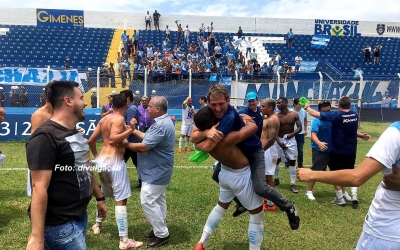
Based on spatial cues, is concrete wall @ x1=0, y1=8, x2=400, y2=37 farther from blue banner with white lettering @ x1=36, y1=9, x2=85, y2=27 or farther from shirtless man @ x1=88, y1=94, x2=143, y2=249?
shirtless man @ x1=88, y1=94, x2=143, y2=249

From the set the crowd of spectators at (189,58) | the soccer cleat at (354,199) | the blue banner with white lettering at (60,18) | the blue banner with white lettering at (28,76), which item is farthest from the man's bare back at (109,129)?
the blue banner with white lettering at (60,18)

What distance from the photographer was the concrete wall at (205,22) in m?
30.8

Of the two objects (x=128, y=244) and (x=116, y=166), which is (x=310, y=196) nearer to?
(x=128, y=244)

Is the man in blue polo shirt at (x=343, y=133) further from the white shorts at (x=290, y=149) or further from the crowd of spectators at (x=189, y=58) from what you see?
the crowd of spectators at (x=189, y=58)

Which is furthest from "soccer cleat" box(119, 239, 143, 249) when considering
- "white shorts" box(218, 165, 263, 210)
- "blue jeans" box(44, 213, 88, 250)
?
"blue jeans" box(44, 213, 88, 250)

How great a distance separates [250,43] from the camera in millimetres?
29422

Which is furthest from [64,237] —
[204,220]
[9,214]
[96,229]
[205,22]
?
[205,22]

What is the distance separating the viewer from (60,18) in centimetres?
3116

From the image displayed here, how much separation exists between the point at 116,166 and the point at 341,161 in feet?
13.8

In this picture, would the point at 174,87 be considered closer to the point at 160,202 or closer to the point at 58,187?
the point at 160,202

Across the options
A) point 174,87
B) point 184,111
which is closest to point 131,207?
point 184,111

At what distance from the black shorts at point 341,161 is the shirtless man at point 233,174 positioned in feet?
9.78

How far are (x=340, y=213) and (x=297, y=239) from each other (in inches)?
63.0

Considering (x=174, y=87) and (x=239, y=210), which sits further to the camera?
(x=174, y=87)
